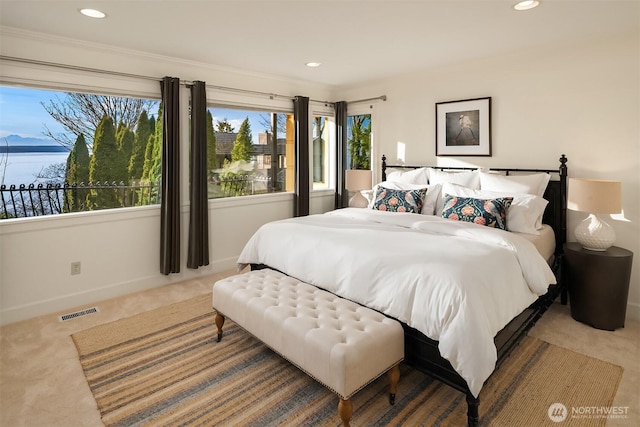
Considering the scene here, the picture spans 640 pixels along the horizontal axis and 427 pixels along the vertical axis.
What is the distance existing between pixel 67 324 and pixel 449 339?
301 cm

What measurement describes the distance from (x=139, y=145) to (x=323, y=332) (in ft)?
10.0

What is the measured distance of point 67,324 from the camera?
3.13m

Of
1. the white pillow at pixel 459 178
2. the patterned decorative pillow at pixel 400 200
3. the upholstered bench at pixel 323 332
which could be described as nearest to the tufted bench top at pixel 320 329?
the upholstered bench at pixel 323 332

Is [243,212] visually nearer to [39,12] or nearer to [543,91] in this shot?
[39,12]

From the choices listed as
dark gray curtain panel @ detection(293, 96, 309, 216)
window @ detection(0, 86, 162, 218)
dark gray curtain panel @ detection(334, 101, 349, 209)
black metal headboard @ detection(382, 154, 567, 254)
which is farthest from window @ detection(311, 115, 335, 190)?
black metal headboard @ detection(382, 154, 567, 254)

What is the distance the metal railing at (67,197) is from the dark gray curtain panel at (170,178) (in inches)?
12.3

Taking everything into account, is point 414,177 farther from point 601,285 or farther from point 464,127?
Answer: point 601,285

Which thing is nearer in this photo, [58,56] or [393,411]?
[393,411]

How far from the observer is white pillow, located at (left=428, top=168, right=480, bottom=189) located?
3.85 metres

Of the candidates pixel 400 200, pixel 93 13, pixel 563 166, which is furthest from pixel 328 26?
pixel 563 166

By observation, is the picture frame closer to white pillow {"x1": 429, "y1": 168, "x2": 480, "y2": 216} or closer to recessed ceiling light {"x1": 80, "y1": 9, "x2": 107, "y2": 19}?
white pillow {"x1": 429, "y1": 168, "x2": 480, "y2": 216}

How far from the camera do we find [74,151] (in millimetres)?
3588

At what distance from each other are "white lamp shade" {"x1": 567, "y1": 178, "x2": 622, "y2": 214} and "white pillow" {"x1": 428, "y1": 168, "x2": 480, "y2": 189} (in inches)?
36.7

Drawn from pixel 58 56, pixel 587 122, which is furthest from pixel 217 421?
pixel 587 122
